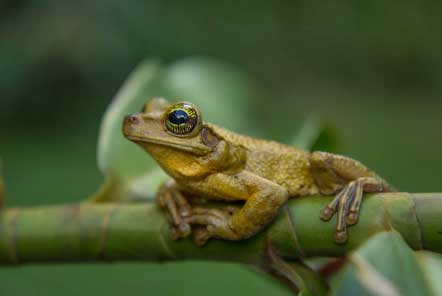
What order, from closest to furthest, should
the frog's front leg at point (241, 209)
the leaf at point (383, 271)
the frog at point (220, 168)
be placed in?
the leaf at point (383, 271), the frog's front leg at point (241, 209), the frog at point (220, 168)

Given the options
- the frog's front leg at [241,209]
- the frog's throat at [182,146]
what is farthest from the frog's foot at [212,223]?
the frog's throat at [182,146]

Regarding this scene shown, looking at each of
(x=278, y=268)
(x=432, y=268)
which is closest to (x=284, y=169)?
(x=278, y=268)

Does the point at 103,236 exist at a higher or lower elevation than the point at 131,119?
lower

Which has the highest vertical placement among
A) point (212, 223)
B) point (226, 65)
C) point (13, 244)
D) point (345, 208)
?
point (345, 208)

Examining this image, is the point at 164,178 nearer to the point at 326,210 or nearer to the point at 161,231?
the point at 161,231

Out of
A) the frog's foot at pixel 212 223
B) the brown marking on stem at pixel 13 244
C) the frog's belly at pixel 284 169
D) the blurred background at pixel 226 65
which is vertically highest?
the frog's belly at pixel 284 169

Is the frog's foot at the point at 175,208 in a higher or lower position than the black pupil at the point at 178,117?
lower

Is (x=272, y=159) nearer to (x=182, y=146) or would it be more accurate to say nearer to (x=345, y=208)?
(x=182, y=146)

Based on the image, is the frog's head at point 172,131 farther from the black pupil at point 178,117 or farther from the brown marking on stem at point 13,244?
the brown marking on stem at point 13,244
